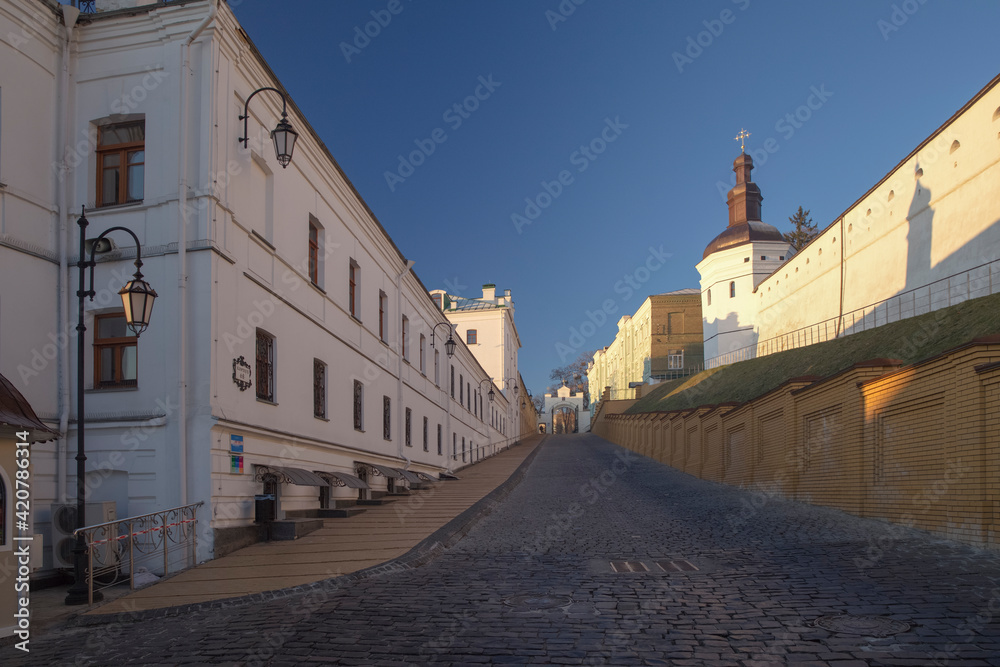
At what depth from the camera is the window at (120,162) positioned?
12.2 metres

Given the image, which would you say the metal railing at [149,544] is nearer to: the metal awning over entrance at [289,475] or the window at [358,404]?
the metal awning over entrance at [289,475]

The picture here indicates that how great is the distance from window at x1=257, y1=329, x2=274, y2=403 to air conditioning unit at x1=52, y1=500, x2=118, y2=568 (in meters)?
3.11

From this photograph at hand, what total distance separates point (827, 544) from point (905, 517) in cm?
178

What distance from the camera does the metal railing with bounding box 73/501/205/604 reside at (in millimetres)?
9789

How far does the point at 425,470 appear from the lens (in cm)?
2697

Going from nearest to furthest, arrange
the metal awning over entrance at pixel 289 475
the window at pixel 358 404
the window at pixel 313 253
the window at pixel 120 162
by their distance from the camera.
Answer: the window at pixel 120 162
the metal awning over entrance at pixel 289 475
the window at pixel 313 253
the window at pixel 358 404

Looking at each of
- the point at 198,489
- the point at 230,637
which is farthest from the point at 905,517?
the point at 198,489

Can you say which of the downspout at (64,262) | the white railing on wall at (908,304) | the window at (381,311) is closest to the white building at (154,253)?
the downspout at (64,262)

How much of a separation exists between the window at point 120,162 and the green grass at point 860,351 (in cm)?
1277

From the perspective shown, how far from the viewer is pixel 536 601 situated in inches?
304

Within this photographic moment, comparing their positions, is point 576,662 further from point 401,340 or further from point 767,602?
point 401,340

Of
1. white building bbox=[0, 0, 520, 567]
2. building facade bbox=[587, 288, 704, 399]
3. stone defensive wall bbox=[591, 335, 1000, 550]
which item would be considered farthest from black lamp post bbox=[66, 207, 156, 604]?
building facade bbox=[587, 288, 704, 399]

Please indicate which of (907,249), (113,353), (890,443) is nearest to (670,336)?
(907,249)

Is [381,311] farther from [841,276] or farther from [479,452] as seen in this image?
[841,276]
